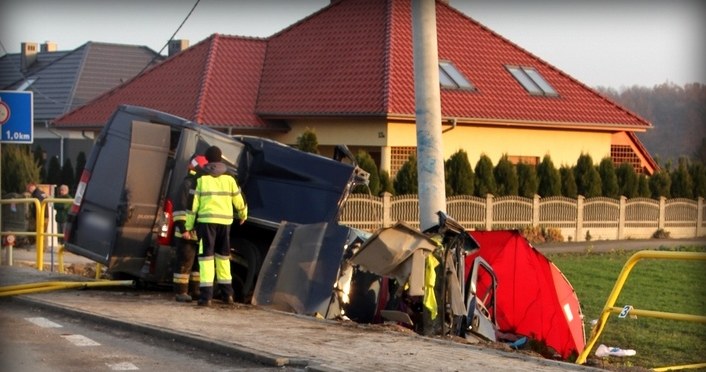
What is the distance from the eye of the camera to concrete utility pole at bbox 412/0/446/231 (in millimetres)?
15094

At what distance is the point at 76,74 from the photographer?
206 feet

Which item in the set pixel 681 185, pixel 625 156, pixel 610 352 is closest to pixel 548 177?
pixel 681 185

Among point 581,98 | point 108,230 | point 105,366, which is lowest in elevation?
point 105,366

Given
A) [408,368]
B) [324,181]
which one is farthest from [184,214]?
[408,368]

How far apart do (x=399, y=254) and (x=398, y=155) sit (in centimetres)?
2443

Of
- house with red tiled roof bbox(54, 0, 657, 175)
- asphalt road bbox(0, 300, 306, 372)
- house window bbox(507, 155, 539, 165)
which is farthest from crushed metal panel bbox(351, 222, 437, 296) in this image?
house window bbox(507, 155, 539, 165)

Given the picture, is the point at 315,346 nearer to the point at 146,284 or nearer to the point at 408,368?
the point at 408,368

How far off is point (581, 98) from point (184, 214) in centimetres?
3058

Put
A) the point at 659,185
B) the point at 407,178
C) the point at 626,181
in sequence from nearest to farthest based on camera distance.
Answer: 1. the point at 407,178
2. the point at 626,181
3. the point at 659,185

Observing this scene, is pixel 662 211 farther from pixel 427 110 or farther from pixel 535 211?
pixel 427 110

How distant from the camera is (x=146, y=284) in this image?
51.2 feet

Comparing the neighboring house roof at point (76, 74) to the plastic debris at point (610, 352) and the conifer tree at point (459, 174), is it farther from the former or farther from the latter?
the plastic debris at point (610, 352)

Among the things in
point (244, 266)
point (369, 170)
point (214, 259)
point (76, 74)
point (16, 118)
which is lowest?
point (244, 266)

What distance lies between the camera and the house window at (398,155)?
36750 millimetres
